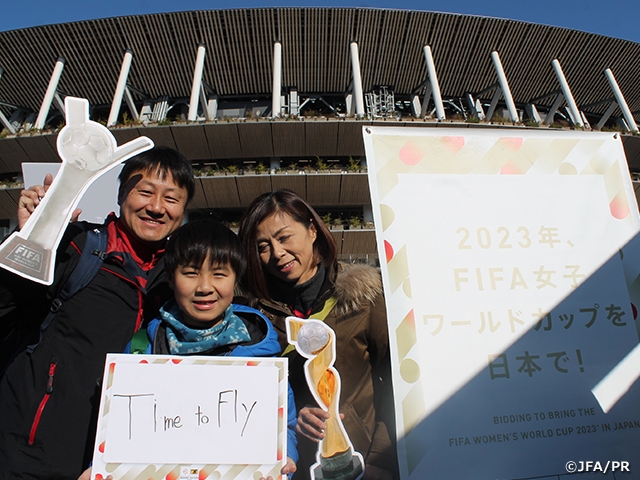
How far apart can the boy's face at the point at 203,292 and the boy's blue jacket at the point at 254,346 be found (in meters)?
0.13

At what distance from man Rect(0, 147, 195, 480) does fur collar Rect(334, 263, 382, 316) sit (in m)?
1.01

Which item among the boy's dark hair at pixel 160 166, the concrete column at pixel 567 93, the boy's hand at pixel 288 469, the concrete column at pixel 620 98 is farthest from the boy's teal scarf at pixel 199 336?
the concrete column at pixel 620 98

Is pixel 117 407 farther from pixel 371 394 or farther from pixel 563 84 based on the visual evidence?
pixel 563 84

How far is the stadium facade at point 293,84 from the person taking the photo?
1841cm

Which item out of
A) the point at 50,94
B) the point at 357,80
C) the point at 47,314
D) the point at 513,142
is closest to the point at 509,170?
the point at 513,142

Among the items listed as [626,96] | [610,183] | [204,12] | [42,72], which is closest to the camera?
[610,183]

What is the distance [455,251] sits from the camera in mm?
1836

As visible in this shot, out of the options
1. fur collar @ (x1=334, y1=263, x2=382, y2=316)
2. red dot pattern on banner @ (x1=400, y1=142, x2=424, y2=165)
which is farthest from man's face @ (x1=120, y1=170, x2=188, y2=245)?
red dot pattern on banner @ (x1=400, y1=142, x2=424, y2=165)

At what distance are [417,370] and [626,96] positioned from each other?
3270 centimetres

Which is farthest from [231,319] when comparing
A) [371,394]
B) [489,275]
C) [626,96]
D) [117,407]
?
[626,96]

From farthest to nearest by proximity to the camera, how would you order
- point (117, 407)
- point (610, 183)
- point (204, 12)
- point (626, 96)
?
point (626, 96) → point (204, 12) → point (610, 183) → point (117, 407)

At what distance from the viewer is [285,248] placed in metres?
2.31

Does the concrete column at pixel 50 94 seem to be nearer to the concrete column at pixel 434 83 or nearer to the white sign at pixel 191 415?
the concrete column at pixel 434 83

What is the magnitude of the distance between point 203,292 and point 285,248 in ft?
2.04
